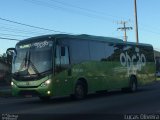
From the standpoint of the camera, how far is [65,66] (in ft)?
71.1

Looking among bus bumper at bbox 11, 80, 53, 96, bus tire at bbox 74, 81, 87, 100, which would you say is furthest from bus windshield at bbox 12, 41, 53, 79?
bus tire at bbox 74, 81, 87, 100

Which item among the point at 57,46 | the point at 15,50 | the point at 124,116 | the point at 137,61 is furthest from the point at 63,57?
Result: the point at 137,61

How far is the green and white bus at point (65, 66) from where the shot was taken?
2094 cm

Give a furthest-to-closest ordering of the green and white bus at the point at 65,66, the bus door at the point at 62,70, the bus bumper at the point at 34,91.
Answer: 1. the bus door at the point at 62,70
2. the green and white bus at the point at 65,66
3. the bus bumper at the point at 34,91

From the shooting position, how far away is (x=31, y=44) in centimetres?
2175

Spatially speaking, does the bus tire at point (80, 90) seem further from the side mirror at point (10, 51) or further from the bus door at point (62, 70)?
the side mirror at point (10, 51)

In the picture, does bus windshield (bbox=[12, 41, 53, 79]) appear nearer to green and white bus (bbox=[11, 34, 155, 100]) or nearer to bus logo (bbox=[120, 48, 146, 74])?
green and white bus (bbox=[11, 34, 155, 100])

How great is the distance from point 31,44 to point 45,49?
3.08ft

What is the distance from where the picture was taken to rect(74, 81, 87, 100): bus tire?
73.7 feet

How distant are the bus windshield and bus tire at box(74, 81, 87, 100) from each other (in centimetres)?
228

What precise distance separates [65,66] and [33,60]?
5.01ft

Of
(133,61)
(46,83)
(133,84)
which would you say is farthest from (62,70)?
(133,61)

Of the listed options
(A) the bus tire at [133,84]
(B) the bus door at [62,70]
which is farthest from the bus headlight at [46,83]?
(A) the bus tire at [133,84]

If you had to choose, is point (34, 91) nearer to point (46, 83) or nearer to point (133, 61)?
point (46, 83)
